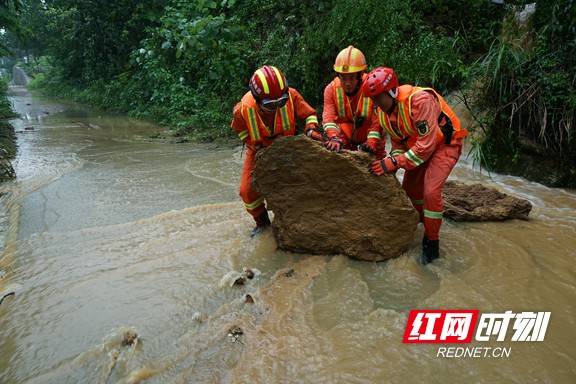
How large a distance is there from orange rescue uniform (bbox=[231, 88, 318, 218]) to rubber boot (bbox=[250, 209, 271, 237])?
0.18 metres

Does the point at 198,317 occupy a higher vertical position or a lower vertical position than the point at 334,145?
lower

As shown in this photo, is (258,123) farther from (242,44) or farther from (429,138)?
(242,44)

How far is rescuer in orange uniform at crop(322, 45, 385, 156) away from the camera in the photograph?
3762mm

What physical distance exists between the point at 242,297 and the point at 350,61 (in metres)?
2.13

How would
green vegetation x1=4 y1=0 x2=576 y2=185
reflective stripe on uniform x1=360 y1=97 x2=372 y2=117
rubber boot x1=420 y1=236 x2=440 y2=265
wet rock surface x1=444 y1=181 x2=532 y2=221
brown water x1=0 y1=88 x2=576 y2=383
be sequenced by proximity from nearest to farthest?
1. brown water x1=0 y1=88 x2=576 y2=383
2. rubber boot x1=420 y1=236 x2=440 y2=265
3. reflective stripe on uniform x1=360 y1=97 x2=372 y2=117
4. wet rock surface x1=444 y1=181 x2=532 y2=221
5. green vegetation x1=4 y1=0 x2=576 y2=185

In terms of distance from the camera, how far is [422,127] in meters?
3.31

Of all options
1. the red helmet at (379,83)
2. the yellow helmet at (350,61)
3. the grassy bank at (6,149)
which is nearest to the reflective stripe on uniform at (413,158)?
the red helmet at (379,83)

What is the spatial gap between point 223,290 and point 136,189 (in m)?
3.57

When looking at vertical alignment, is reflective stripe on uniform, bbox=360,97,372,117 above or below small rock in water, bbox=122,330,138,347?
above

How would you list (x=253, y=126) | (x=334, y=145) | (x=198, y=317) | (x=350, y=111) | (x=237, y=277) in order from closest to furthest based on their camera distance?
(x=198, y=317) → (x=237, y=277) → (x=334, y=145) → (x=253, y=126) → (x=350, y=111)

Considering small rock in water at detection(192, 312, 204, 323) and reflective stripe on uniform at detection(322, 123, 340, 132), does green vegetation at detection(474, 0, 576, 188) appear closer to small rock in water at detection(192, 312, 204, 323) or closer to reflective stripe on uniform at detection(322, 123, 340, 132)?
reflective stripe on uniform at detection(322, 123, 340, 132)

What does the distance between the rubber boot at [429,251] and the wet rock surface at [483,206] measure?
0.89m

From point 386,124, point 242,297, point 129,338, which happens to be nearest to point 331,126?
point 386,124

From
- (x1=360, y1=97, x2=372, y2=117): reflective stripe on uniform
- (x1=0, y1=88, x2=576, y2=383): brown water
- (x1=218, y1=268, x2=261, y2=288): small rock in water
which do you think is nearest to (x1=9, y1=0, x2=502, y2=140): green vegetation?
(x1=0, y1=88, x2=576, y2=383): brown water
